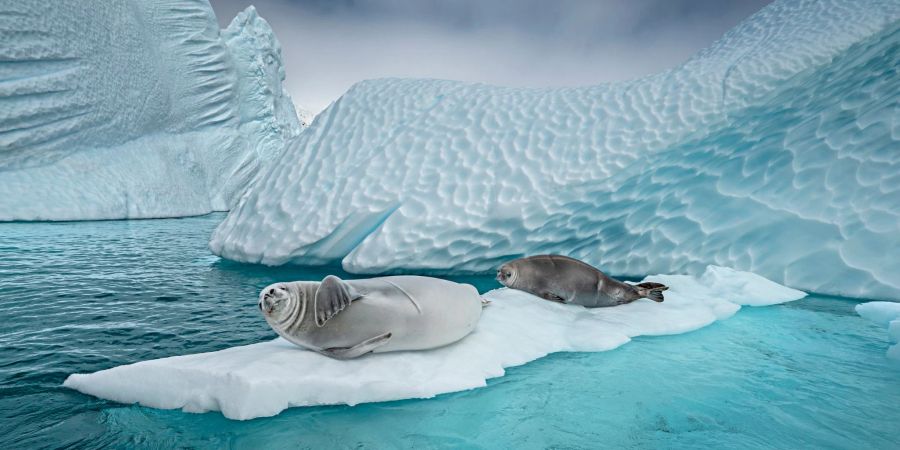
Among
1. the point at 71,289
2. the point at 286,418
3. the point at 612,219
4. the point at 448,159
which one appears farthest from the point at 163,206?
the point at 286,418

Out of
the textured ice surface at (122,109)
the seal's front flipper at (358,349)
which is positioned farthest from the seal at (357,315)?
the textured ice surface at (122,109)

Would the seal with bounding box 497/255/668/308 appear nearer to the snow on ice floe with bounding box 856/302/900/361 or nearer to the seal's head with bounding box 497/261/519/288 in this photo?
the seal's head with bounding box 497/261/519/288

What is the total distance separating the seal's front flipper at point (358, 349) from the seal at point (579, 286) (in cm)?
156

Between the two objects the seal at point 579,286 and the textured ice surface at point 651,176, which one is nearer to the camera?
the seal at point 579,286

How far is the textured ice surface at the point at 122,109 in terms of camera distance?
1054 centimetres

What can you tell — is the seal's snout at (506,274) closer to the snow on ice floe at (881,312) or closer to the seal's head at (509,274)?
the seal's head at (509,274)

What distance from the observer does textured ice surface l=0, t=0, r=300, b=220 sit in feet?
34.6

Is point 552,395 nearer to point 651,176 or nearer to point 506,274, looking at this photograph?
point 506,274

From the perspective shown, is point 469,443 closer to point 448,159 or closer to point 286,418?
point 286,418

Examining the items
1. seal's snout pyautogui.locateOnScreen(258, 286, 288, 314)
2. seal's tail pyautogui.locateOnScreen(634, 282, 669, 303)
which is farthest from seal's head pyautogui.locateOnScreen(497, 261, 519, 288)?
seal's snout pyautogui.locateOnScreen(258, 286, 288, 314)

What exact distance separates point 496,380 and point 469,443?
1.75 feet

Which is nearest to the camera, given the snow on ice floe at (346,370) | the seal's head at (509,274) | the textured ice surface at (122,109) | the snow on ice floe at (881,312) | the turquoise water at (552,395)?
the turquoise water at (552,395)

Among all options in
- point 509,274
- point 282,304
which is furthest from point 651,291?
point 282,304

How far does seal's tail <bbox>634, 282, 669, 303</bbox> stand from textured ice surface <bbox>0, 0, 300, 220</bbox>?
12.9 meters
